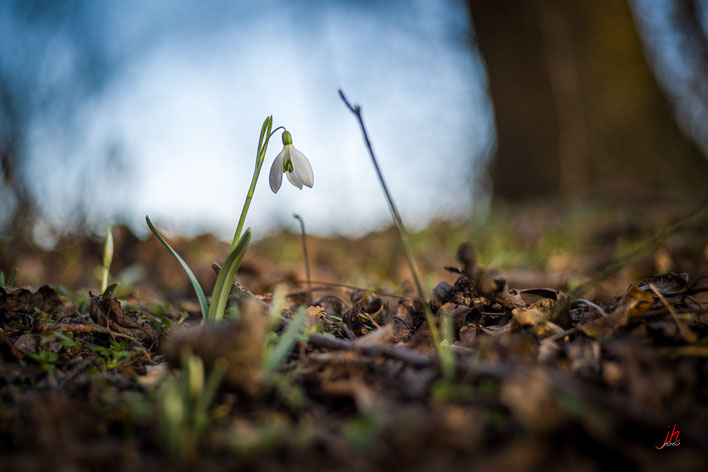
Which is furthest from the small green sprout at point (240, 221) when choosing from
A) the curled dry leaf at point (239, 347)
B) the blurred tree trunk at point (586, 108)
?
the blurred tree trunk at point (586, 108)

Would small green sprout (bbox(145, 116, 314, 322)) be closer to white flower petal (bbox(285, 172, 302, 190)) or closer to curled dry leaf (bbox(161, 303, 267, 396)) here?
white flower petal (bbox(285, 172, 302, 190))

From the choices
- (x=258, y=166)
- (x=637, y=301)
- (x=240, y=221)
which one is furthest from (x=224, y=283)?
(x=637, y=301)

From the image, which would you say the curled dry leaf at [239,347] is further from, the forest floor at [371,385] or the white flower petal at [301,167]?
the white flower petal at [301,167]

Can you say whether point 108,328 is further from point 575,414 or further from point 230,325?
point 575,414

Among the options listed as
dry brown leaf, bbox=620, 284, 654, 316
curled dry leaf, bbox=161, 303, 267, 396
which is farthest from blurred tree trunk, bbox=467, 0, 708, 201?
curled dry leaf, bbox=161, 303, 267, 396

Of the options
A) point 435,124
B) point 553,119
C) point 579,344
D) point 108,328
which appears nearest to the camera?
point 579,344

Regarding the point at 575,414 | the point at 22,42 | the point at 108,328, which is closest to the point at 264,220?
the point at 22,42
